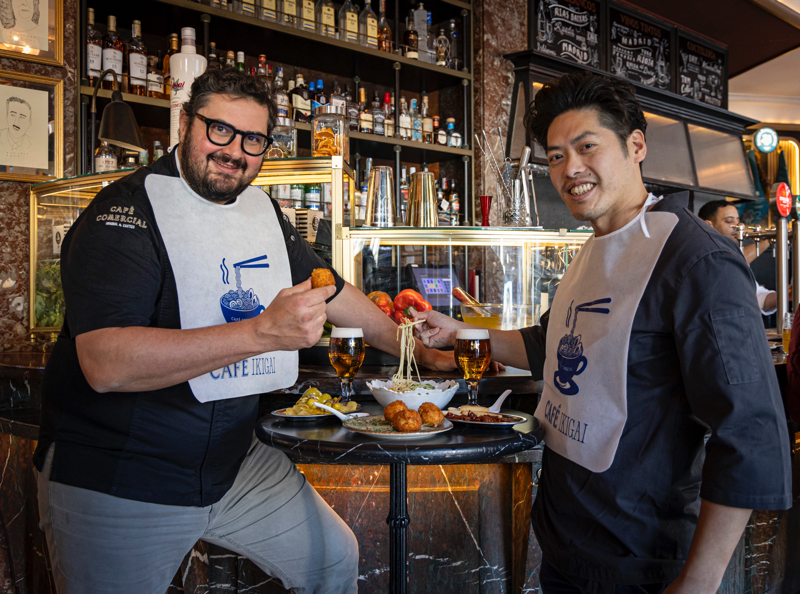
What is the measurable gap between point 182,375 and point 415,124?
3.25 m

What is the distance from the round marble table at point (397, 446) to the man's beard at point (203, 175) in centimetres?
58

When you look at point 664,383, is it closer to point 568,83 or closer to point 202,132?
point 568,83

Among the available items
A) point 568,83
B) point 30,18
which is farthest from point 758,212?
point 30,18

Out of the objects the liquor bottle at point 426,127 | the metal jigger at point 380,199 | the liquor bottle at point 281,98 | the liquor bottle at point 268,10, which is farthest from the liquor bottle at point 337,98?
the metal jigger at point 380,199

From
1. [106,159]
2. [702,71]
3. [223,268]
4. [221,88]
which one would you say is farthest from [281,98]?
[702,71]

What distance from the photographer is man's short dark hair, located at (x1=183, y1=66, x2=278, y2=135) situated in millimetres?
1481

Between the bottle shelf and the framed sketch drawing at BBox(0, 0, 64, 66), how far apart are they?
0.38 metres

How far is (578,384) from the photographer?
1270 millimetres

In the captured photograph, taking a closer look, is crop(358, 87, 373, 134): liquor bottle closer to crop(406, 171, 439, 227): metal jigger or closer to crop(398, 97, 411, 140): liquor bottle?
crop(398, 97, 411, 140): liquor bottle

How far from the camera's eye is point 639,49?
532cm

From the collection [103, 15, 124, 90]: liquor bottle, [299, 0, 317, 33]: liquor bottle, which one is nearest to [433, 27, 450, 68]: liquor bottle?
[299, 0, 317, 33]: liquor bottle

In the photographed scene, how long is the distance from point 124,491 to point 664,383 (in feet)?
3.70

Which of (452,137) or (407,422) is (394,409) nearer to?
(407,422)

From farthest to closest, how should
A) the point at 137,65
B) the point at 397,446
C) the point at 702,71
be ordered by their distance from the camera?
the point at 702,71 → the point at 137,65 → the point at 397,446
